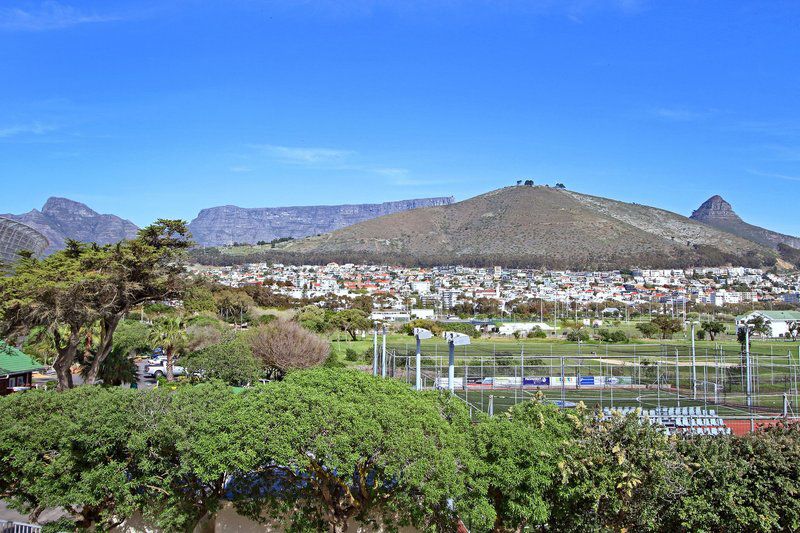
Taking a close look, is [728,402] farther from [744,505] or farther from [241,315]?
[241,315]

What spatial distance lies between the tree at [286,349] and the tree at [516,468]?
21240 millimetres

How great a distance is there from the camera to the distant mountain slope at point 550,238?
518ft

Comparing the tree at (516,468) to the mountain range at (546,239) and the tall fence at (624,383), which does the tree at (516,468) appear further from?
the mountain range at (546,239)

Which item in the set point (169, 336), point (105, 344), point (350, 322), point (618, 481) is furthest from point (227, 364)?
point (350, 322)

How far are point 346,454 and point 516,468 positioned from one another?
98.6 inches

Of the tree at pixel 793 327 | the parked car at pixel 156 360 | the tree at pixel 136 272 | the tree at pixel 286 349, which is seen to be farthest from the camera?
the tree at pixel 793 327

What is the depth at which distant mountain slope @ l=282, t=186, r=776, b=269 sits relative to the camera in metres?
158

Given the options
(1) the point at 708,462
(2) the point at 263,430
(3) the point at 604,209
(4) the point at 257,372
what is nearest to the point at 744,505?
(1) the point at 708,462

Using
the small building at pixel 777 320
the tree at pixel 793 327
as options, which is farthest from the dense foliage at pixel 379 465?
the small building at pixel 777 320

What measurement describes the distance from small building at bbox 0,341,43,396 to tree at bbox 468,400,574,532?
2064cm

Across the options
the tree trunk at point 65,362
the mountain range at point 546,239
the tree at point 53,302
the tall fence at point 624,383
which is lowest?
the tall fence at point 624,383

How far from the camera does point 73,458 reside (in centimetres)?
1095

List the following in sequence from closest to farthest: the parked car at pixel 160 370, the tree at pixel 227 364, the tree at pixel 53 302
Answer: the tree at pixel 53 302
the tree at pixel 227 364
the parked car at pixel 160 370

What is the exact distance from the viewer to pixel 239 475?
34.5 feet
